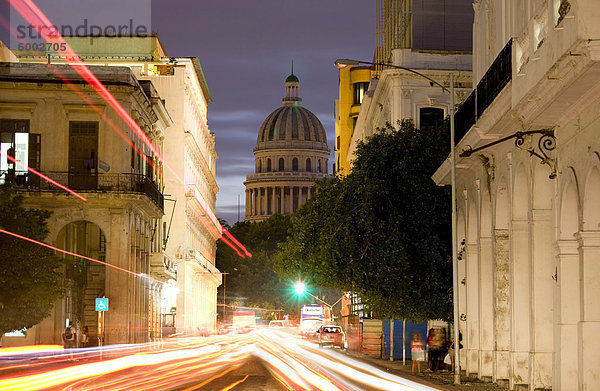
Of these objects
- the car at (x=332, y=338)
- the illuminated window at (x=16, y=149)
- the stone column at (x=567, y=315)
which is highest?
the illuminated window at (x=16, y=149)

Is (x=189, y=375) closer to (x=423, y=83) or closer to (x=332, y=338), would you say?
(x=423, y=83)

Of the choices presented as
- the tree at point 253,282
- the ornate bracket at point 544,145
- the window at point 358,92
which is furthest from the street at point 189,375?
the tree at point 253,282

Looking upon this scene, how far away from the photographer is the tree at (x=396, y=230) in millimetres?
36938

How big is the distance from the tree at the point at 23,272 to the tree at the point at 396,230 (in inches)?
467

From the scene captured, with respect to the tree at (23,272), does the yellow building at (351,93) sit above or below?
above

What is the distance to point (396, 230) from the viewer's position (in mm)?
36875

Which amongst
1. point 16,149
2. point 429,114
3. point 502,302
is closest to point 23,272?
point 16,149

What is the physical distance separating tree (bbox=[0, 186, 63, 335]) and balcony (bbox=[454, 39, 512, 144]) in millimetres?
19321

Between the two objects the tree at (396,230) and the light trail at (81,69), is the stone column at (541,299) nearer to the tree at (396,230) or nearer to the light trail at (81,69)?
the tree at (396,230)

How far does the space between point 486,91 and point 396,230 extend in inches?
445

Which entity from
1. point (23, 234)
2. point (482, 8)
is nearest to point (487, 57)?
point (482, 8)

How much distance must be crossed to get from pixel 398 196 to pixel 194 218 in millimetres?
51458

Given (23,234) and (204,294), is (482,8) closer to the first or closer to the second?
(23,234)

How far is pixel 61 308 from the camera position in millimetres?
53344
